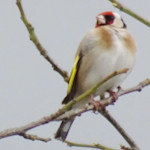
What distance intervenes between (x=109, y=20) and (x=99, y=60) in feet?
2.20

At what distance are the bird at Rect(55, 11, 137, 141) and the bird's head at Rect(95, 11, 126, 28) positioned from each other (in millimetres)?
166

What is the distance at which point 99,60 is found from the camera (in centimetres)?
349

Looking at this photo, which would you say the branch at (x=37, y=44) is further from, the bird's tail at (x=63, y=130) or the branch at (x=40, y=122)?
the branch at (x=40, y=122)

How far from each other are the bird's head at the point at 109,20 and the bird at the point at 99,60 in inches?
6.5

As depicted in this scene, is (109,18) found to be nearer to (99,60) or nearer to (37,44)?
(99,60)

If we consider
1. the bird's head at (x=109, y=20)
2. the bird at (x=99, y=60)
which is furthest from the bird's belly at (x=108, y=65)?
the bird's head at (x=109, y=20)

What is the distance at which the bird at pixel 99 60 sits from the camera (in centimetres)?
347

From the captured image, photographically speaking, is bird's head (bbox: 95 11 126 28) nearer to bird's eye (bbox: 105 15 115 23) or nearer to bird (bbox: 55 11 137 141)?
bird's eye (bbox: 105 15 115 23)

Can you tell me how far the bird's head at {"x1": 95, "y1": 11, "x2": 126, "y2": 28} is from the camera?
3.96 m

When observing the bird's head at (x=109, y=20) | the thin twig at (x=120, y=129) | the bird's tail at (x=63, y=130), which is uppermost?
the bird's head at (x=109, y=20)

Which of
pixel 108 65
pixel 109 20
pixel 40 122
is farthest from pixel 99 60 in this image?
pixel 40 122

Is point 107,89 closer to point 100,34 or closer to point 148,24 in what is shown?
point 100,34

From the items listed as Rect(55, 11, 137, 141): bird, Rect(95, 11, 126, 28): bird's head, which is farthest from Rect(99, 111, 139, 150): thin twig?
Rect(95, 11, 126, 28): bird's head

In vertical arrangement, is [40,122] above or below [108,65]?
above
